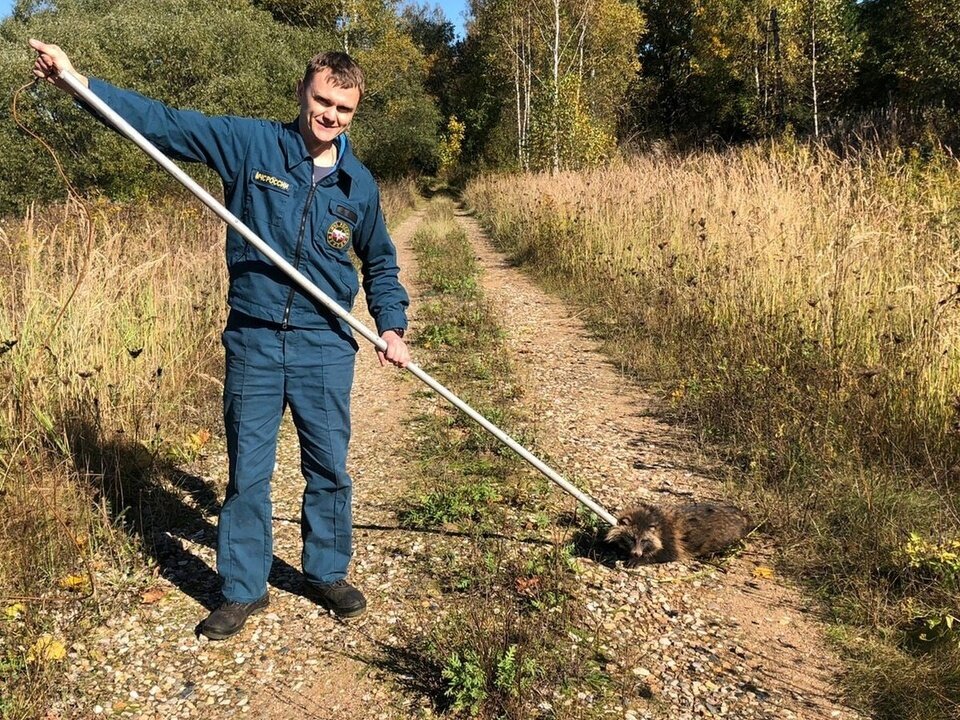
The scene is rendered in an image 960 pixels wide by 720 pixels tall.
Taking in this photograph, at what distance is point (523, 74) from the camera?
1201 inches

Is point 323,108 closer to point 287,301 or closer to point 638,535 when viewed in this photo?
point 287,301

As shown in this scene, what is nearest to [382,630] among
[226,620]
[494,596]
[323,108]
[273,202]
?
[494,596]

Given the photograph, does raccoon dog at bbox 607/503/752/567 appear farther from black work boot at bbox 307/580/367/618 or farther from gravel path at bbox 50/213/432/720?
black work boot at bbox 307/580/367/618

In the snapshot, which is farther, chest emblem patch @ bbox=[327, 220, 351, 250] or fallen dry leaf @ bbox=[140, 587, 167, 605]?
fallen dry leaf @ bbox=[140, 587, 167, 605]

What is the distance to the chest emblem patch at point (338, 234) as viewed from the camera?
2.66m

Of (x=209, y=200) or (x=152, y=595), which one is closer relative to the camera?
(x=209, y=200)

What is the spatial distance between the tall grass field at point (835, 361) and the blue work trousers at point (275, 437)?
2184 millimetres

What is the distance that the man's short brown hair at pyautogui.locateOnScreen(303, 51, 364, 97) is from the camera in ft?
8.24

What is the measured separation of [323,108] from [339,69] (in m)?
0.16

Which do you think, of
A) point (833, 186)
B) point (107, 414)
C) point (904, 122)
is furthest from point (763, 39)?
point (107, 414)

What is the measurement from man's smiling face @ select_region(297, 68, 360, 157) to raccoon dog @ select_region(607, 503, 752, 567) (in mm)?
2192

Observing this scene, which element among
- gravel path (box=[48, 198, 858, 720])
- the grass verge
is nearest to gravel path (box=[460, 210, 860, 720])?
gravel path (box=[48, 198, 858, 720])

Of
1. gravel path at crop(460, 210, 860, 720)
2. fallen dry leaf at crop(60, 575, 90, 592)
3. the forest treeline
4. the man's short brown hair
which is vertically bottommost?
gravel path at crop(460, 210, 860, 720)

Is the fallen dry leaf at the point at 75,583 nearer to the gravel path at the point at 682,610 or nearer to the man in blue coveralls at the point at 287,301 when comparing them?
the man in blue coveralls at the point at 287,301
